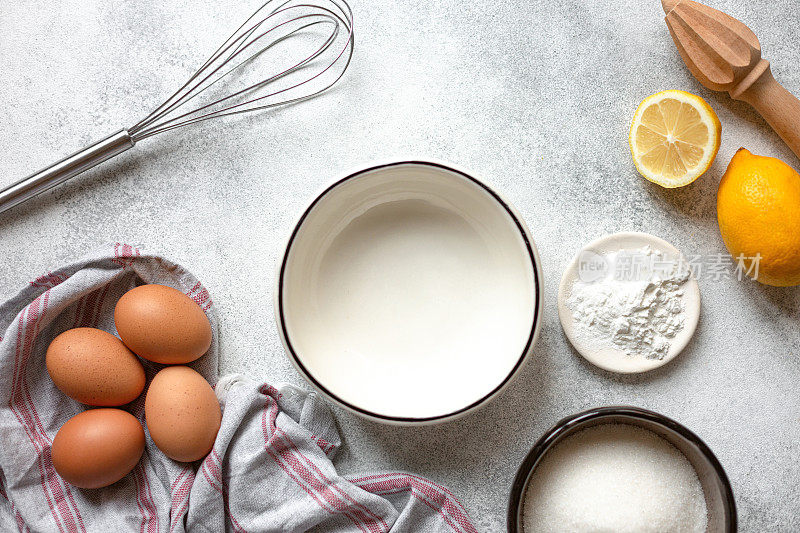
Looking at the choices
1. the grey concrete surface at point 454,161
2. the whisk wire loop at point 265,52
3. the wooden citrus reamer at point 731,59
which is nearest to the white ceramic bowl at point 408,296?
the grey concrete surface at point 454,161

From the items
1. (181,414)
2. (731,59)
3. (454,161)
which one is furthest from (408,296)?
(731,59)

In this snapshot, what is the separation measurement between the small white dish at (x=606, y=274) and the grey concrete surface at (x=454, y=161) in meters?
0.03

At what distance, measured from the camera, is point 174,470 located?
70cm

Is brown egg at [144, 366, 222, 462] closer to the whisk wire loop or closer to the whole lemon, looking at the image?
the whisk wire loop

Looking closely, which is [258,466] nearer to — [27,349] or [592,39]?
[27,349]

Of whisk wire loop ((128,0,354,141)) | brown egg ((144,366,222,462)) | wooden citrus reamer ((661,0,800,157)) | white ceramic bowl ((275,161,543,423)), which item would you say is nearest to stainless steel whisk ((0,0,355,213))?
whisk wire loop ((128,0,354,141))

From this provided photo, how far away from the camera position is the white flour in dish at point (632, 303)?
2.34ft

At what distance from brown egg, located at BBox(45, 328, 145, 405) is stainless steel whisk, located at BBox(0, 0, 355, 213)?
0.92 ft

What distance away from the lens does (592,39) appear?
0.78 m

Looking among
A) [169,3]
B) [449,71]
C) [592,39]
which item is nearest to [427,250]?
[449,71]

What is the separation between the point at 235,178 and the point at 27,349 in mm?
332

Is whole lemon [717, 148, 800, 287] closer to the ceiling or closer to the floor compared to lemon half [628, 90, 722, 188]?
closer to the floor

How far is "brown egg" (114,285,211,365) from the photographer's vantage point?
0.65m

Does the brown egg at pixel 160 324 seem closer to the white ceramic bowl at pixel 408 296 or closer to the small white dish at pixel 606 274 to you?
the white ceramic bowl at pixel 408 296
